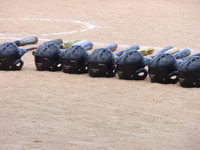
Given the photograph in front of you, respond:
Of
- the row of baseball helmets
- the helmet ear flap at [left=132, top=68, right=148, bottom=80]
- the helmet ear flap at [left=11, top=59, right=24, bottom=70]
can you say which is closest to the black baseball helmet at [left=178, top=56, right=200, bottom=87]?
the row of baseball helmets

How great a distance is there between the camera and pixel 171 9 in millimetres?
21703

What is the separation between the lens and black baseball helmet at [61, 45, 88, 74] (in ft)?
32.3

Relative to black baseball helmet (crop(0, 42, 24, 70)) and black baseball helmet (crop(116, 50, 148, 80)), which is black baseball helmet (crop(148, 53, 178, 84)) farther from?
black baseball helmet (crop(0, 42, 24, 70))

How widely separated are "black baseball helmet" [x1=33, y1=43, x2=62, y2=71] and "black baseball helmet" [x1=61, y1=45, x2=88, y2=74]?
25 centimetres

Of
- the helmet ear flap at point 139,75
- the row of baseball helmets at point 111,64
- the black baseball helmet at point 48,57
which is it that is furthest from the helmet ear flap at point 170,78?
the black baseball helmet at point 48,57

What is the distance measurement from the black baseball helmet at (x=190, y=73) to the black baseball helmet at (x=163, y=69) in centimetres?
27

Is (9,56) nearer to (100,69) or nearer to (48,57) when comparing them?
(48,57)

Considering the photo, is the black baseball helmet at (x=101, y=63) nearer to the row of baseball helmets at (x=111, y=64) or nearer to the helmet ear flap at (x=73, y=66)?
the row of baseball helmets at (x=111, y=64)

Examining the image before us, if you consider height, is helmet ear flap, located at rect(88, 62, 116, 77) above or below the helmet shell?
below

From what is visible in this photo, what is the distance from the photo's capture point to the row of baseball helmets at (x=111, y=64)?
28.6 feet

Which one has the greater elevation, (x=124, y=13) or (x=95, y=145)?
(x=95, y=145)

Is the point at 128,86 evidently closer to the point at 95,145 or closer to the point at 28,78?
the point at 28,78

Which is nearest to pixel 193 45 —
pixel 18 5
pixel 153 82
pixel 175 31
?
pixel 175 31

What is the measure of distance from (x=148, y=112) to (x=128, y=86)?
1.81 m
